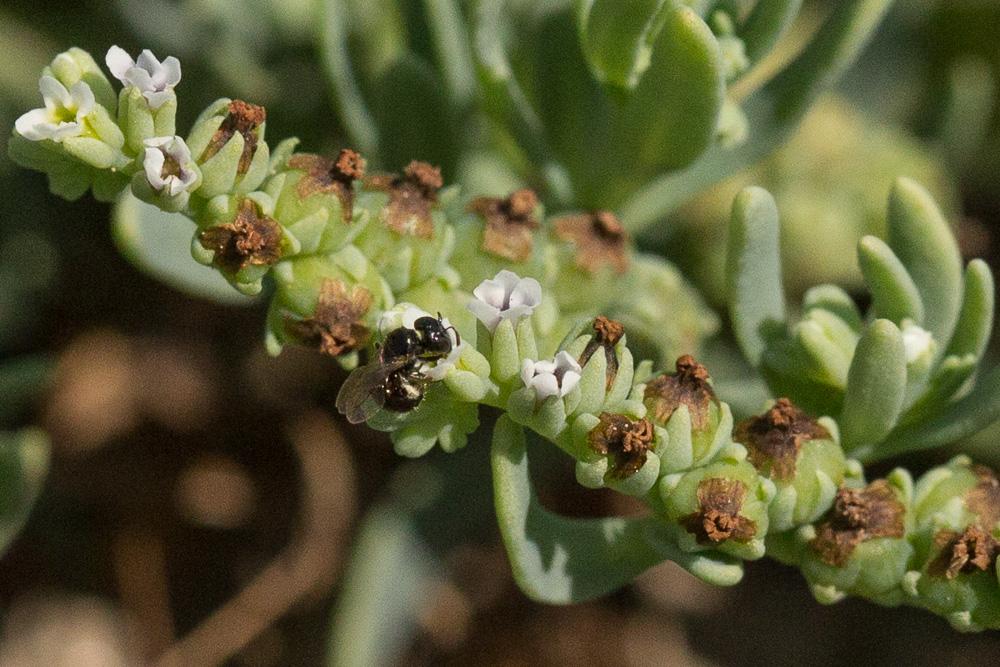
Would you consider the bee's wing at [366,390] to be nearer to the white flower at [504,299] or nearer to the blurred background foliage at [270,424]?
the white flower at [504,299]

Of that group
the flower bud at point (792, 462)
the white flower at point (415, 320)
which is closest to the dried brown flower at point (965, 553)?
the flower bud at point (792, 462)

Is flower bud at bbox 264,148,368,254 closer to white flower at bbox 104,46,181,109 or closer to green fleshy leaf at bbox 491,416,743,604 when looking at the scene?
white flower at bbox 104,46,181,109

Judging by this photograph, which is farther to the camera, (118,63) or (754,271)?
(754,271)

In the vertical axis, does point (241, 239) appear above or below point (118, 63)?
below

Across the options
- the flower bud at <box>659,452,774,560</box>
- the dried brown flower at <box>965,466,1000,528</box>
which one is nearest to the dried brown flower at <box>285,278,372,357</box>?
the flower bud at <box>659,452,774,560</box>

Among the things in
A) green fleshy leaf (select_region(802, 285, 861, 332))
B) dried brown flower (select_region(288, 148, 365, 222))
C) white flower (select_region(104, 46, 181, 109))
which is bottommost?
green fleshy leaf (select_region(802, 285, 861, 332))

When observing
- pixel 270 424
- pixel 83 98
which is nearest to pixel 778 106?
pixel 83 98

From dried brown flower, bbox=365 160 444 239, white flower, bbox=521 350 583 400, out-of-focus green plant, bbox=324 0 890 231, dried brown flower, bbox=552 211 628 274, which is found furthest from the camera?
dried brown flower, bbox=552 211 628 274

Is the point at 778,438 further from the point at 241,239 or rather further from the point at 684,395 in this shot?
the point at 241,239
